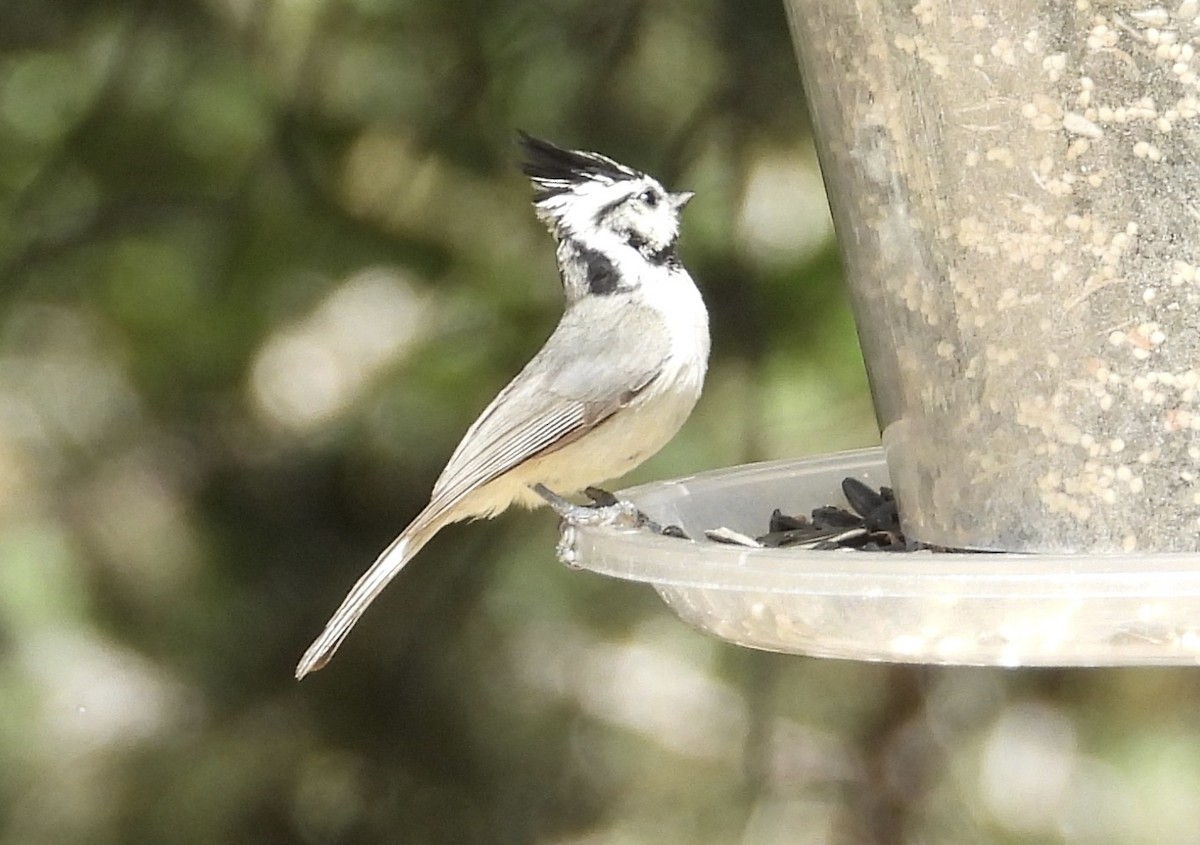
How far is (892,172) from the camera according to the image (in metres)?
1.19

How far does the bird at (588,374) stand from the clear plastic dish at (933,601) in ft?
1.89

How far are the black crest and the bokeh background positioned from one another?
1.43 ft

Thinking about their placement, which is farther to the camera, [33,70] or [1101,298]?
[33,70]

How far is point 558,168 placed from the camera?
1.80 m

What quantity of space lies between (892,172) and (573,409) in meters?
0.66

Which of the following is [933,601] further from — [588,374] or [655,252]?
[655,252]

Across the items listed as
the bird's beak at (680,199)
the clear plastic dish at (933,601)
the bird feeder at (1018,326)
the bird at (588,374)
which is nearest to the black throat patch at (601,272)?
the bird at (588,374)

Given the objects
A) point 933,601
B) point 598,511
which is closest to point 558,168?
point 598,511

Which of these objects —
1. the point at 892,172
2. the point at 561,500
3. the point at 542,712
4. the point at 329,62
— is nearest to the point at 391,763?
the point at 542,712

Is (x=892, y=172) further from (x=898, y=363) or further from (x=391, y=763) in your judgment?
(x=391, y=763)

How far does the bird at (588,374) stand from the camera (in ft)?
5.72

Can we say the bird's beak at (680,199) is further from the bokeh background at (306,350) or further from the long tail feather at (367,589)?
the long tail feather at (367,589)

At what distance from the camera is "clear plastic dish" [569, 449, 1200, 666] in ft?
3.03

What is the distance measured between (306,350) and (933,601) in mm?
1504
